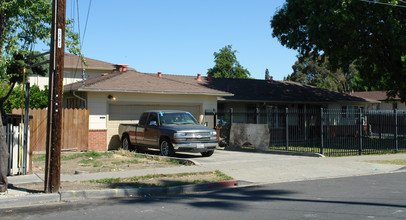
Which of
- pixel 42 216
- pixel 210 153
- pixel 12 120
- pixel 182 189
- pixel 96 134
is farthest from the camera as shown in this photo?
pixel 96 134

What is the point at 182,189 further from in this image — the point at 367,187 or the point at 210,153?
the point at 210,153

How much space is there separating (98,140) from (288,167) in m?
9.20

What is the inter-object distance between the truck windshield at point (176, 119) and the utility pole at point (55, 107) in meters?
7.53

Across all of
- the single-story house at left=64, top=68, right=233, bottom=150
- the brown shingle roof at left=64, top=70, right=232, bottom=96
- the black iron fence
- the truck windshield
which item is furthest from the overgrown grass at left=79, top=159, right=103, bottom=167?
the black iron fence

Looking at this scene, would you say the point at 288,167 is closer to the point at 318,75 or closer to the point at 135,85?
the point at 135,85

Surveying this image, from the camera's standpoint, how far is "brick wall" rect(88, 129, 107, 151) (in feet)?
60.0

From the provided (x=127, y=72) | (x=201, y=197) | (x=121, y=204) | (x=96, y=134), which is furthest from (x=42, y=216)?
(x=127, y=72)

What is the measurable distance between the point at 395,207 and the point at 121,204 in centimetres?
535

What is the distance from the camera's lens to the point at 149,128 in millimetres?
16359

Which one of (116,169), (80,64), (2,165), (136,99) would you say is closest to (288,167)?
(116,169)

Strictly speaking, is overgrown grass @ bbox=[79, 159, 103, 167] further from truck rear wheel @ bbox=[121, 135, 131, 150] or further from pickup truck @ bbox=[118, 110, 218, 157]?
truck rear wheel @ bbox=[121, 135, 131, 150]

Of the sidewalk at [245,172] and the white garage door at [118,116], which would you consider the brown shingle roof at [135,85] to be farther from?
the sidewalk at [245,172]

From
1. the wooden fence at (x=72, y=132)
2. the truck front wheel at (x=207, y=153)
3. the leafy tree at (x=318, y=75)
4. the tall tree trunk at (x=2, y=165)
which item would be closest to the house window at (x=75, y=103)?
the wooden fence at (x=72, y=132)

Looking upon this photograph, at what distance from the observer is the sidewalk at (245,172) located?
8.66 metres
